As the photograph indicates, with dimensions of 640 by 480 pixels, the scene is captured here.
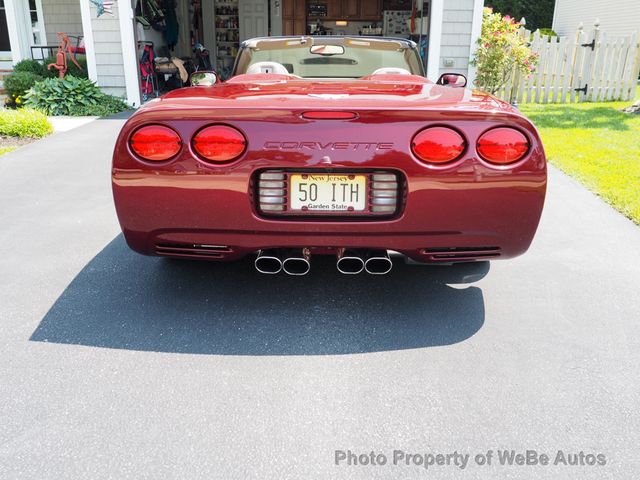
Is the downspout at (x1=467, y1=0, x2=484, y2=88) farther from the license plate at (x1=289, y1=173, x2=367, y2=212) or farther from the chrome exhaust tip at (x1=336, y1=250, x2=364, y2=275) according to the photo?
the license plate at (x1=289, y1=173, x2=367, y2=212)

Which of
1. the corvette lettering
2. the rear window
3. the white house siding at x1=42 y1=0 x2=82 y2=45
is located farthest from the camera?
the white house siding at x1=42 y1=0 x2=82 y2=45

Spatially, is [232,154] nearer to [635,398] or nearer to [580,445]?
[580,445]

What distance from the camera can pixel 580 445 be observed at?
1.84 m

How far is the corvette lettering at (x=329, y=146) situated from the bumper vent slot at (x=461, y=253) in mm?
505

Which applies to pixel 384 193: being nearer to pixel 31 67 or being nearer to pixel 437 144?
pixel 437 144

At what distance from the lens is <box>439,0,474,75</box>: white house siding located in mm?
9773

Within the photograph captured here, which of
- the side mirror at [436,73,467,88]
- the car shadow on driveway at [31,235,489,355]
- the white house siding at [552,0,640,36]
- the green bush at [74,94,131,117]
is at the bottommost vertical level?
the green bush at [74,94,131,117]

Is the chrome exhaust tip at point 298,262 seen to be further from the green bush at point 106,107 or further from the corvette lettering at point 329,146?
the green bush at point 106,107

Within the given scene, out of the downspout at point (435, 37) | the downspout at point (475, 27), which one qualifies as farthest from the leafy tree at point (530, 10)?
the downspout at point (435, 37)

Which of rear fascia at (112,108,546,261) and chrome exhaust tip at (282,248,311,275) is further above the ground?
rear fascia at (112,108,546,261)

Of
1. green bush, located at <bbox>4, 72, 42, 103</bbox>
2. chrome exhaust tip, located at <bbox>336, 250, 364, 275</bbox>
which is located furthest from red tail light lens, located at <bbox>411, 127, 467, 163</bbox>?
green bush, located at <bbox>4, 72, 42, 103</bbox>

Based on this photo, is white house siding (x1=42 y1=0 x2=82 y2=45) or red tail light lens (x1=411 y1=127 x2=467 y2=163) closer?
red tail light lens (x1=411 y1=127 x2=467 y2=163)

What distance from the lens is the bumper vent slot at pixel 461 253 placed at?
97.0 inches

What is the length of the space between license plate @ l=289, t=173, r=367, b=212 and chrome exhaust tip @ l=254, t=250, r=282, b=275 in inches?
10.5
